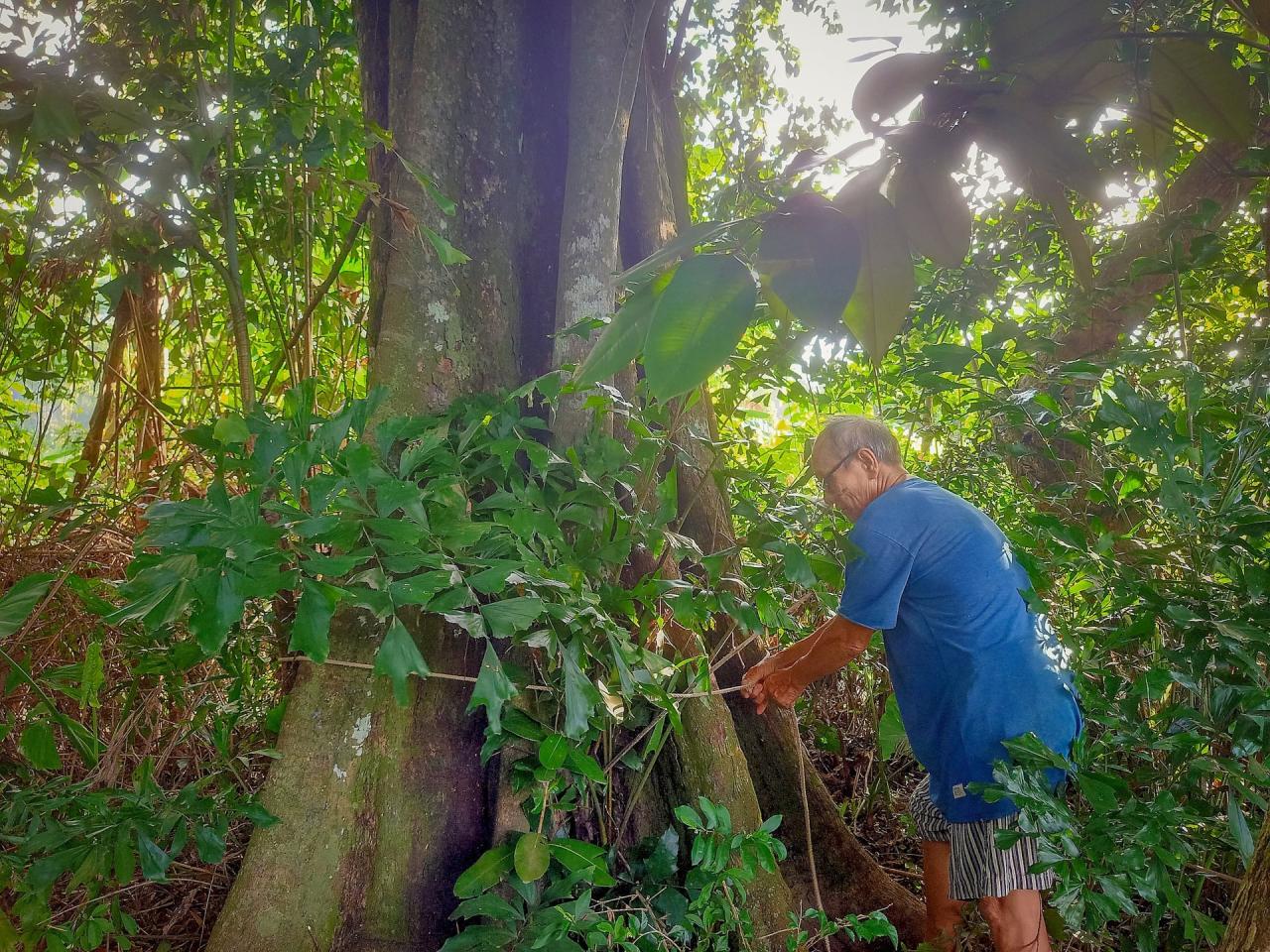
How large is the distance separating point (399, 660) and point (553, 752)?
1.28 feet

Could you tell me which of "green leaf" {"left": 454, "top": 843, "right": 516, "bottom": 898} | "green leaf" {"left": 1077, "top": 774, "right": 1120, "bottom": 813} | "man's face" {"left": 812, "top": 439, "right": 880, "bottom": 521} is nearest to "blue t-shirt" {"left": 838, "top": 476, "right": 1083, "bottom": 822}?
"man's face" {"left": 812, "top": 439, "right": 880, "bottom": 521}

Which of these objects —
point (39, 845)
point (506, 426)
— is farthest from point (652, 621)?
point (39, 845)

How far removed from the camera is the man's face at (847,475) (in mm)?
2240

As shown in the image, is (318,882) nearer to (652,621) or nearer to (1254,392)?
(652,621)

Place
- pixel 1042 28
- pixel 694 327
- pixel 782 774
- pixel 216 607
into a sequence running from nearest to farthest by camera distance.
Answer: pixel 694 327 → pixel 1042 28 → pixel 216 607 → pixel 782 774

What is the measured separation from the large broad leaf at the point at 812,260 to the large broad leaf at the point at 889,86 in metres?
0.11

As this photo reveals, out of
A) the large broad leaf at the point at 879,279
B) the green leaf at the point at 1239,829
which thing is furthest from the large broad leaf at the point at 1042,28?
the green leaf at the point at 1239,829

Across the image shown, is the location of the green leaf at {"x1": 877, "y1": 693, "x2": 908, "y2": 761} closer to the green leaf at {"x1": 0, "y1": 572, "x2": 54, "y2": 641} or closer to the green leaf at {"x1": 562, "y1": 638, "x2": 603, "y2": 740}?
the green leaf at {"x1": 562, "y1": 638, "x2": 603, "y2": 740}

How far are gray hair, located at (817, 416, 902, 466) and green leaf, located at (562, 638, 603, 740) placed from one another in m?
1.26

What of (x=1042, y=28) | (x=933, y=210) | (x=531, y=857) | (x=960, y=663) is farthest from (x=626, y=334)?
(x=960, y=663)

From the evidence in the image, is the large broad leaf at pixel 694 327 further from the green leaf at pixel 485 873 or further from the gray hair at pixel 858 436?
the gray hair at pixel 858 436

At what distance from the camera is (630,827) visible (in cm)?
186

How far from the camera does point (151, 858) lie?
129 centimetres

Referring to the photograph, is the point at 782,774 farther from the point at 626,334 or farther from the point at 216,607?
the point at 626,334
